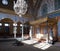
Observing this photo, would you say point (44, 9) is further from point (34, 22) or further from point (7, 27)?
point (7, 27)

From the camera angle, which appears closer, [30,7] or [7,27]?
[30,7]

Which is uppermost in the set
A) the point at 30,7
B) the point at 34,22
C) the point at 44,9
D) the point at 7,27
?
the point at 30,7

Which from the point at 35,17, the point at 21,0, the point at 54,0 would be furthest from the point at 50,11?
the point at 21,0

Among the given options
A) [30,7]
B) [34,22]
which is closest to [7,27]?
[30,7]

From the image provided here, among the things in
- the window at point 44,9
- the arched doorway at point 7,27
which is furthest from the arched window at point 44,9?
the arched doorway at point 7,27

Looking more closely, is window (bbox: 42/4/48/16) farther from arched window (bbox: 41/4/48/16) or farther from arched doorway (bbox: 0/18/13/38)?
arched doorway (bbox: 0/18/13/38)

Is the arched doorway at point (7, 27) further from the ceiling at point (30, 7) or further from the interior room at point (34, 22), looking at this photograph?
the ceiling at point (30, 7)

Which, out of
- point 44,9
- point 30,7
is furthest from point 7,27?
point 44,9

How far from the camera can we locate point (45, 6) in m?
19.0

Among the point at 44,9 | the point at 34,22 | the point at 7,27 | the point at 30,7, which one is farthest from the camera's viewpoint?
the point at 7,27

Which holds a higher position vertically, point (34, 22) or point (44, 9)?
point (44, 9)

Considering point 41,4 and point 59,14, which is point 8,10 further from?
point 59,14

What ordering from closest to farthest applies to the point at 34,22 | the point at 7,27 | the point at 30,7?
1. the point at 34,22
2. the point at 30,7
3. the point at 7,27

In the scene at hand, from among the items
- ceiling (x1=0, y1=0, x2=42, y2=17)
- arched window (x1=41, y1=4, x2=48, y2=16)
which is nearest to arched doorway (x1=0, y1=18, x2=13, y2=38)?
ceiling (x1=0, y1=0, x2=42, y2=17)
